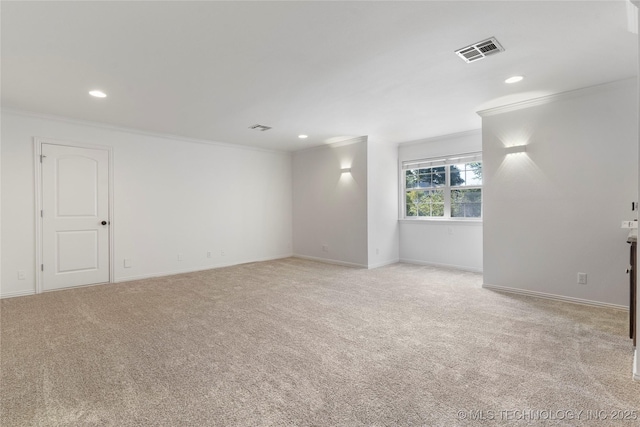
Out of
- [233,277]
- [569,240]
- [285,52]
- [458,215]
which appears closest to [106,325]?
[233,277]

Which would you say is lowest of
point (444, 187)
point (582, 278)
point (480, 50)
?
point (582, 278)

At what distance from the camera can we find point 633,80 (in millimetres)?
3240

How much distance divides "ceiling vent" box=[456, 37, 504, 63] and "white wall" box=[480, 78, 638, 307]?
1734 millimetres

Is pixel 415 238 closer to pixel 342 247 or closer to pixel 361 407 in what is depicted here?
pixel 342 247

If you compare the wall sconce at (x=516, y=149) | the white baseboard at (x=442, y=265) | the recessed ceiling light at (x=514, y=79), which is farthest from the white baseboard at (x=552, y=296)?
the recessed ceiling light at (x=514, y=79)

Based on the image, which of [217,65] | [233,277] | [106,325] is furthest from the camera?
[233,277]

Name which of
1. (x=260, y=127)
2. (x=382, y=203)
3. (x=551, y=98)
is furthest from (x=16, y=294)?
(x=551, y=98)

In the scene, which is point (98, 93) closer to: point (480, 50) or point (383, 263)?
point (480, 50)

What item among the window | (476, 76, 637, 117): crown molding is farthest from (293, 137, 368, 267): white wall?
(476, 76, 637, 117): crown molding

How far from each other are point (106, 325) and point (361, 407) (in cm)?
274

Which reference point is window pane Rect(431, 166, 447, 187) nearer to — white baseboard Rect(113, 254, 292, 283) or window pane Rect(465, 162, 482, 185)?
window pane Rect(465, 162, 482, 185)

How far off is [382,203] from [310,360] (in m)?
4.28

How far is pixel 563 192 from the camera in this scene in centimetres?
372

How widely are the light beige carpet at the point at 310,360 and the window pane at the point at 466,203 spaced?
1.99 meters
